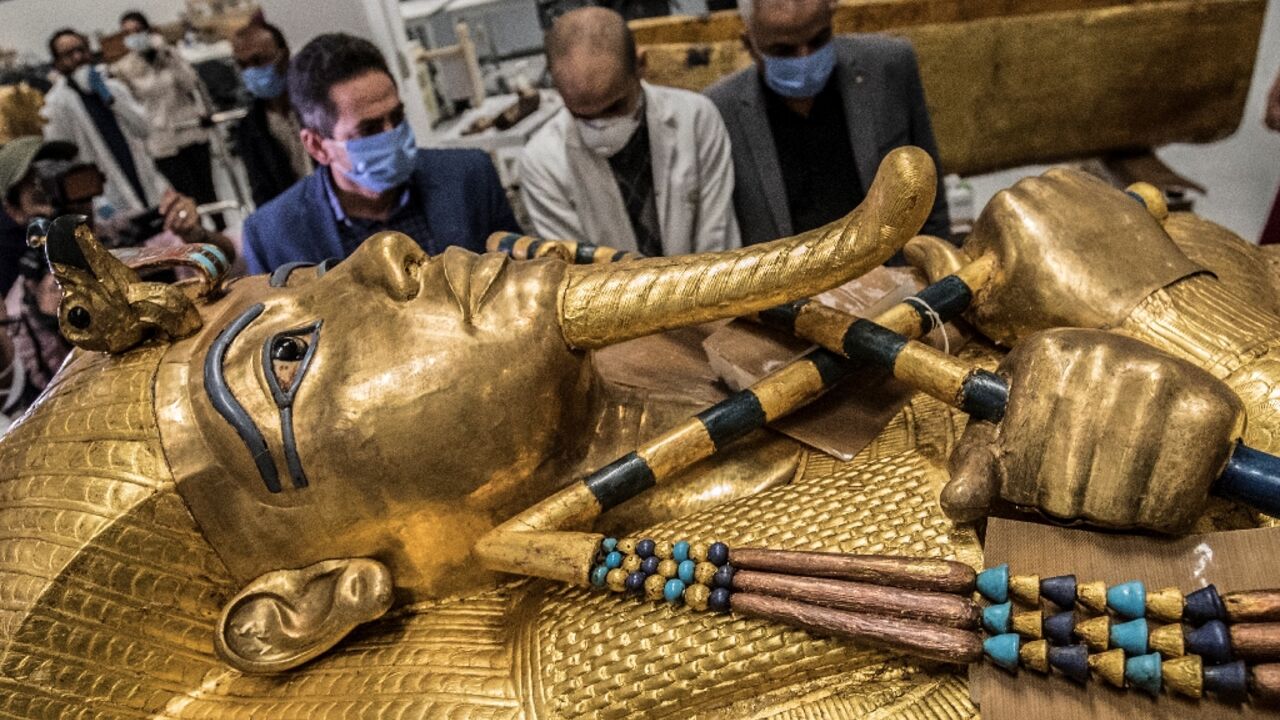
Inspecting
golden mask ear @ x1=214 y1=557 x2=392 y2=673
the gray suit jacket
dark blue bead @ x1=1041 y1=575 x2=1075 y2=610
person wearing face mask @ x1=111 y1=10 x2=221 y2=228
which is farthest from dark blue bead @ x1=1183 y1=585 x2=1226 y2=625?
person wearing face mask @ x1=111 y1=10 x2=221 y2=228

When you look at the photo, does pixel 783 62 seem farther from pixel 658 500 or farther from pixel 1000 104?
pixel 1000 104

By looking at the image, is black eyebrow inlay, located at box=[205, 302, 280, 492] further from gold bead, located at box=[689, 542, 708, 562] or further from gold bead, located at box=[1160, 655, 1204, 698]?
gold bead, located at box=[1160, 655, 1204, 698]

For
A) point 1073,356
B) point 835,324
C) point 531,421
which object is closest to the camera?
point 1073,356

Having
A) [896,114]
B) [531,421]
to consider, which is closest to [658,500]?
[531,421]

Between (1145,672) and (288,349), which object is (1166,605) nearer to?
(1145,672)

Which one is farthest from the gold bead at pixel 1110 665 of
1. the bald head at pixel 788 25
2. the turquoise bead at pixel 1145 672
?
the bald head at pixel 788 25

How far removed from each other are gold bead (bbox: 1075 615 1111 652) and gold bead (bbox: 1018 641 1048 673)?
0.05 m

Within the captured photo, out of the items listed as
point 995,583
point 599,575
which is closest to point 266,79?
point 599,575

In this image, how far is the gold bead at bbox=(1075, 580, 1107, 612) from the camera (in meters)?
1.11

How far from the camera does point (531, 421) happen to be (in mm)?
1477

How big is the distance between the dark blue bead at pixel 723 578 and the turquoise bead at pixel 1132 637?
1.80 ft

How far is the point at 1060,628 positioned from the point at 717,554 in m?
0.51

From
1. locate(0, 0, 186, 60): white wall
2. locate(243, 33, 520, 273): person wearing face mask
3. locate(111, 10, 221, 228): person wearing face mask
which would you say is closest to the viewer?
locate(243, 33, 520, 273): person wearing face mask

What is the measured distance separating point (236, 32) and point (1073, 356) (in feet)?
14.4
